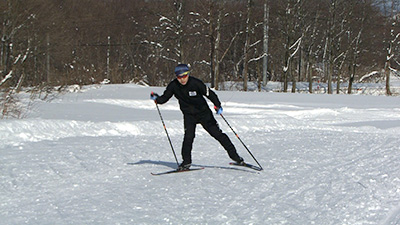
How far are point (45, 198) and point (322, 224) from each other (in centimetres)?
310

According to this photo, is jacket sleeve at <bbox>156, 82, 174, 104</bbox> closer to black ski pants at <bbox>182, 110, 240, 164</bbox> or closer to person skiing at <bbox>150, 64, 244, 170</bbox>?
person skiing at <bbox>150, 64, 244, 170</bbox>

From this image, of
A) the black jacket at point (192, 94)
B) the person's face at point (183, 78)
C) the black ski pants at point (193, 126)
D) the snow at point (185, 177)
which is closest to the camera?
the snow at point (185, 177)

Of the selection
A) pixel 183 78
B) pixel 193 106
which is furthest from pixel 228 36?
pixel 183 78

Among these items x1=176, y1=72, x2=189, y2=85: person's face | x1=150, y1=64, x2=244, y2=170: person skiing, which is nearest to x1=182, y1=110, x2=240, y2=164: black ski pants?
x1=150, y1=64, x2=244, y2=170: person skiing

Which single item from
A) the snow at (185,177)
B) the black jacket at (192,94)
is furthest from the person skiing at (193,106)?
the snow at (185,177)

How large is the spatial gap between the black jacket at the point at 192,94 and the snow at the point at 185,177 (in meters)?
0.95

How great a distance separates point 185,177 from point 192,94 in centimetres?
123

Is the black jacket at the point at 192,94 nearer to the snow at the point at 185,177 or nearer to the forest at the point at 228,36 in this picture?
the snow at the point at 185,177

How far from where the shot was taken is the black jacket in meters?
6.56

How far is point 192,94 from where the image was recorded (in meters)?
6.57

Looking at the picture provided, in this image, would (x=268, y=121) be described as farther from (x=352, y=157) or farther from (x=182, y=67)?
(x=182, y=67)

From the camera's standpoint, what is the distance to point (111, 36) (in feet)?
220

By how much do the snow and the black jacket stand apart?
3.13 ft

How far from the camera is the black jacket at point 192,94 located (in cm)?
656
